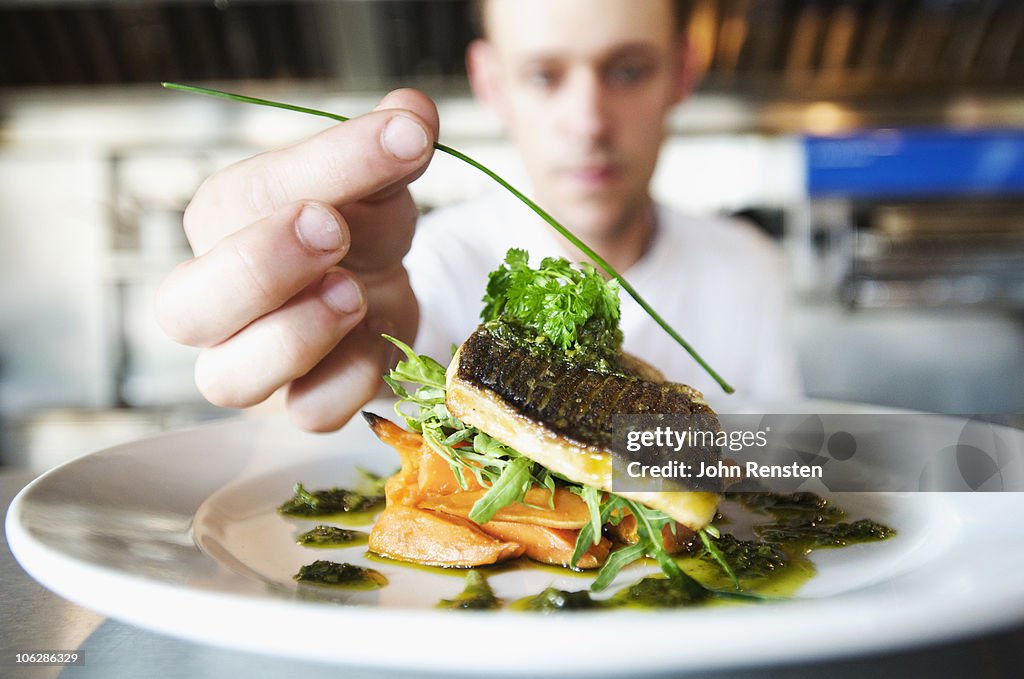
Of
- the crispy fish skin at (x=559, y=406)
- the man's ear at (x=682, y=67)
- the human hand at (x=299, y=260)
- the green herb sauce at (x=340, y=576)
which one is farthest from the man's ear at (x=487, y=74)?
the green herb sauce at (x=340, y=576)

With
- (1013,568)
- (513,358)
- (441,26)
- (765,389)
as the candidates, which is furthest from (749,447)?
(441,26)

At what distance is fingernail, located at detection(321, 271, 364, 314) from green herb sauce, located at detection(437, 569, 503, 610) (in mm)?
559

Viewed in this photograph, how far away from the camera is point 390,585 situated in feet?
3.24

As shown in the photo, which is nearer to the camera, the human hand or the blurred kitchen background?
the human hand

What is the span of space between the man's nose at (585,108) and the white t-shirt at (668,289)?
19.6 inches

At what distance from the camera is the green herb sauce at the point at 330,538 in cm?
113

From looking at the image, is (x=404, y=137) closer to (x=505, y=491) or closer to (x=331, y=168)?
(x=331, y=168)

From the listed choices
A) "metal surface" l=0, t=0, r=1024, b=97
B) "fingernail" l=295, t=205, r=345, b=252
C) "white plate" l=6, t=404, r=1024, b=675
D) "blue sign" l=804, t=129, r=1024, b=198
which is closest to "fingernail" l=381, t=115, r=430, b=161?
"fingernail" l=295, t=205, r=345, b=252

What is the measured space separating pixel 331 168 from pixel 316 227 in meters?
0.10

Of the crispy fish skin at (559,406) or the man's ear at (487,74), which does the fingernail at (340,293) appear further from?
the man's ear at (487,74)

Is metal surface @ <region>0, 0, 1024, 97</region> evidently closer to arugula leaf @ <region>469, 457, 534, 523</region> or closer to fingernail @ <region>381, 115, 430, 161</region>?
fingernail @ <region>381, 115, 430, 161</region>

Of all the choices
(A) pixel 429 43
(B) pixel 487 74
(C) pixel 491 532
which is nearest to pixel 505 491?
(C) pixel 491 532

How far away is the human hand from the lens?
1214mm

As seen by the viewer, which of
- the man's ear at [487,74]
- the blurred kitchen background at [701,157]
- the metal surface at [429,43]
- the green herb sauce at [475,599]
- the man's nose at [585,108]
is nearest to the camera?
the green herb sauce at [475,599]
